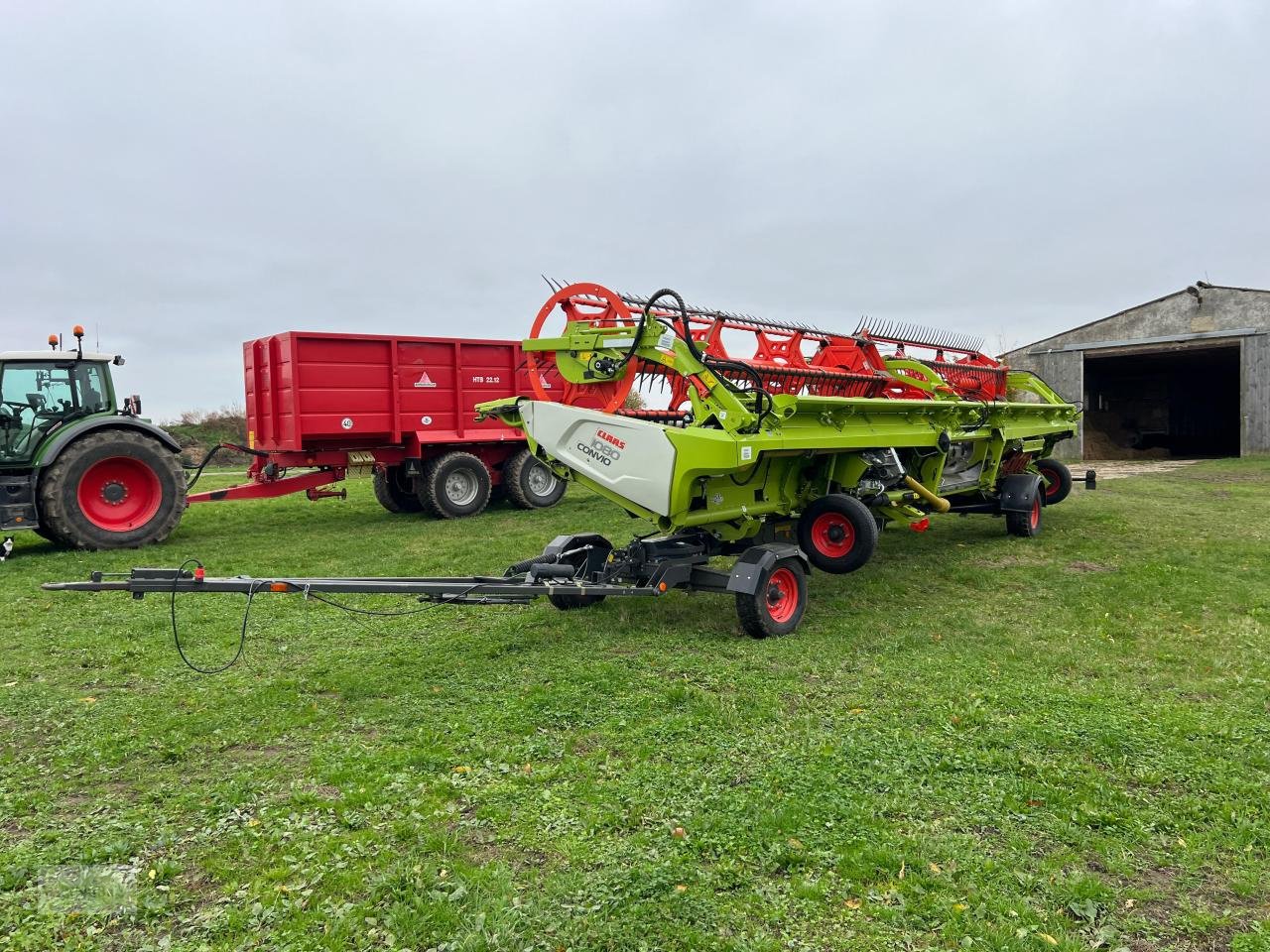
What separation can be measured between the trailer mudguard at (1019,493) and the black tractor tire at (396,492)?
300 inches

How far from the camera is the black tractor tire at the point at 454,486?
1152 cm

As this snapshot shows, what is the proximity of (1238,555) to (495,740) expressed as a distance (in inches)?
287

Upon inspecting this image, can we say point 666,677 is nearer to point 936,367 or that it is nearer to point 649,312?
point 649,312

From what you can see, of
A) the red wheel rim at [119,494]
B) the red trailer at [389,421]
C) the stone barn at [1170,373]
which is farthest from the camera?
the stone barn at [1170,373]

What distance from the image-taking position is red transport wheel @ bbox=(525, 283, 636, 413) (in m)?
5.88

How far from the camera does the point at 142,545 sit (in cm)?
933

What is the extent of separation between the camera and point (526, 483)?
1246 cm

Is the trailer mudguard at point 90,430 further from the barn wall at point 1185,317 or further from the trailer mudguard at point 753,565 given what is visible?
the barn wall at point 1185,317

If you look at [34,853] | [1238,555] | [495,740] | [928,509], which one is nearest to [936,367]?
[928,509]

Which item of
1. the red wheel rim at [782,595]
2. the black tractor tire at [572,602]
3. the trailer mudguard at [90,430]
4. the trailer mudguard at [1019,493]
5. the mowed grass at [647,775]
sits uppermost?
the trailer mudguard at [90,430]

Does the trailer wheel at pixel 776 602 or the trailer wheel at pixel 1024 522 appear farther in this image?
the trailer wheel at pixel 1024 522

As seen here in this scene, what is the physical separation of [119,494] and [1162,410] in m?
29.2

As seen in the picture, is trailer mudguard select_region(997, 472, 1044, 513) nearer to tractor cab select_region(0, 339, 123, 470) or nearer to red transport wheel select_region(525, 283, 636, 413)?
red transport wheel select_region(525, 283, 636, 413)

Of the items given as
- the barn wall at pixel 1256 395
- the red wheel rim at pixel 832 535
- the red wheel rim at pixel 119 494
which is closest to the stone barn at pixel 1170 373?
the barn wall at pixel 1256 395
